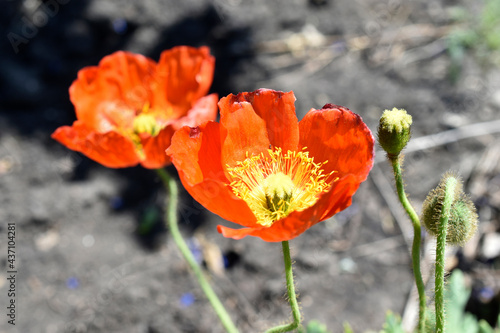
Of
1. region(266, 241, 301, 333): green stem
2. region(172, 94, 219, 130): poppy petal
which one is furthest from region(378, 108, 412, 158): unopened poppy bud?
region(172, 94, 219, 130): poppy petal

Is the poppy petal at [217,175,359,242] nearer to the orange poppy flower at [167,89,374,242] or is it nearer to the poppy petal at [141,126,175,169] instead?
the orange poppy flower at [167,89,374,242]

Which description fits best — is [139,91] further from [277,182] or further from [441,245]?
[441,245]

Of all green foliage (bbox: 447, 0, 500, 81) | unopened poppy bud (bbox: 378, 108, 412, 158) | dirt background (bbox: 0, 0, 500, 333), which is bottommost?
dirt background (bbox: 0, 0, 500, 333)

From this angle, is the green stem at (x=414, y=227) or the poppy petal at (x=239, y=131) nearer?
the green stem at (x=414, y=227)

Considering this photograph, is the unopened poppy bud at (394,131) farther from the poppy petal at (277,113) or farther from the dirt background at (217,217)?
the dirt background at (217,217)

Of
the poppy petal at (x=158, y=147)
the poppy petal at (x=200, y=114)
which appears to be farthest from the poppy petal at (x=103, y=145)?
the poppy petal at (x=200, y=114)

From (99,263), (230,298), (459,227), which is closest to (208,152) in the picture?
(459,227)

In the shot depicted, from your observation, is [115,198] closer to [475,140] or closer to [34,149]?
[34,149]
